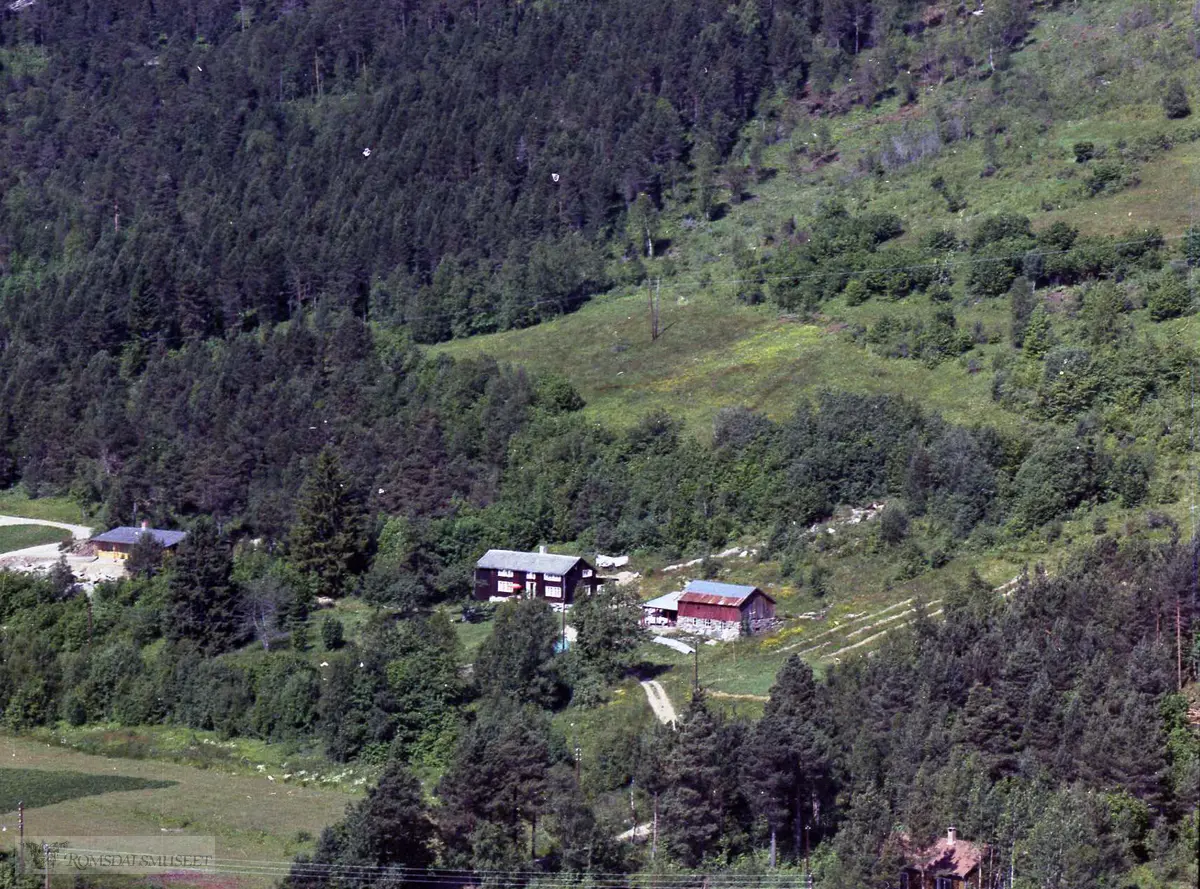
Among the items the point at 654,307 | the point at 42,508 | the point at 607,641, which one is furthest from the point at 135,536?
the point at 654,307

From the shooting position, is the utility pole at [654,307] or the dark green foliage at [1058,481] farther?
the utility pole at [654,307]

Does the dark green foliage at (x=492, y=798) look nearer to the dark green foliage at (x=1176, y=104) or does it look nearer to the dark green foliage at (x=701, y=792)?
the dark green foliage at (x=701, y=792)

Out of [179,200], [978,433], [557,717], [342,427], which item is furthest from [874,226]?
[179,200]

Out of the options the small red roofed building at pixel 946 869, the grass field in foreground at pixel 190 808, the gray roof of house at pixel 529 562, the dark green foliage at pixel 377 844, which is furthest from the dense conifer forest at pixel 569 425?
the grass field in foreground at pixel 190 808

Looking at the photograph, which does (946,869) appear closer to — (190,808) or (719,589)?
(719,589)

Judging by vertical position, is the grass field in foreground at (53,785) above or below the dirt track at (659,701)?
below

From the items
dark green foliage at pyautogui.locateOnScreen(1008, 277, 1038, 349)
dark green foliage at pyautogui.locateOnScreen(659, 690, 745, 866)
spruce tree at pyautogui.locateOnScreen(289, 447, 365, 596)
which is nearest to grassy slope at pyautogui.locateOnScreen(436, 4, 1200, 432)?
dark green foliage at pyautogui.locateOnScreen(1008, 277, 1038, 349)
